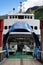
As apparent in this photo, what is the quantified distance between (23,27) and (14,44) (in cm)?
1453

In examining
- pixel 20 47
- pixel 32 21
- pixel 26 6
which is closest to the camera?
pixel 32 21

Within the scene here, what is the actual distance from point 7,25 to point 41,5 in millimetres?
128416

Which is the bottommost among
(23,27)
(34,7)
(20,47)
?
(20,47)

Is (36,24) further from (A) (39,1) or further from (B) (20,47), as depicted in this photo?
(A) (39,1)

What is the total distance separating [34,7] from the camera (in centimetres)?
17025

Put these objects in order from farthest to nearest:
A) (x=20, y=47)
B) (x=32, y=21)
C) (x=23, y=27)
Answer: (x=20, y=47) → (x=32, y=21) → (x=23, y=27)

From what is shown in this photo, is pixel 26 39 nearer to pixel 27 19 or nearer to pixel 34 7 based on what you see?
pixel 27 19

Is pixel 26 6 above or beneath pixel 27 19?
above

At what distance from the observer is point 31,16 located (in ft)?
166

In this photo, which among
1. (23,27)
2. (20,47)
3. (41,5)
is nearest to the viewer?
(23,27)

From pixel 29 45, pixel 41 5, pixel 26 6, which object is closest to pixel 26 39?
pixel 29 45

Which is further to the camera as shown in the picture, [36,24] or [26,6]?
[26,6]

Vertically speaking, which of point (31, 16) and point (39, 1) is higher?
point (39, 1)

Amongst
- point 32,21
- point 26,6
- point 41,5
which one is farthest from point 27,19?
point 41,5
